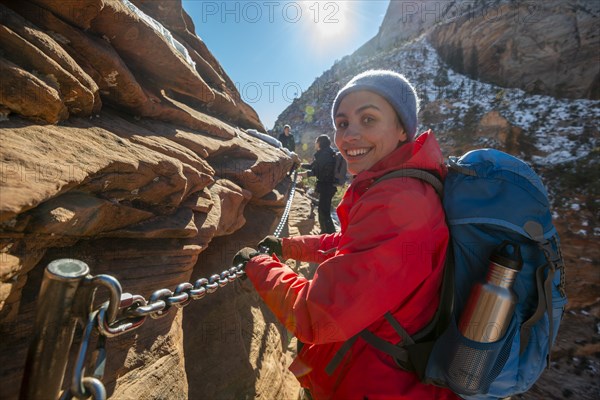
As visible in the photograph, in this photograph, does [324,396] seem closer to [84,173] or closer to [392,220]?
[392,220]

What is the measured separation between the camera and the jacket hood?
1891 mm

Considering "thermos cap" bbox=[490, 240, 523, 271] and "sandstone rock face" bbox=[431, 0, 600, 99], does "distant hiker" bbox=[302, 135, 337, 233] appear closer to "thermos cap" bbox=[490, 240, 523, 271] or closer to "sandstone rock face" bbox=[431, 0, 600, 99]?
"thermos cap" bbox=[490, 240, 523, 271]

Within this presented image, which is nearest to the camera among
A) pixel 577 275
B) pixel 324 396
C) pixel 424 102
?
pixel 324 396

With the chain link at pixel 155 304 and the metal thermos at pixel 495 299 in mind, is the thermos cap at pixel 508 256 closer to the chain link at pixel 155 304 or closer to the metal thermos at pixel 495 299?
the metal thermos at pixel 495 299

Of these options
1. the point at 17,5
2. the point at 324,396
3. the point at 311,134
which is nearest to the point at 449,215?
the point at 324,396

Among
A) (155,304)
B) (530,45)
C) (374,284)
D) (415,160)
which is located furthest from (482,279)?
(530,45)

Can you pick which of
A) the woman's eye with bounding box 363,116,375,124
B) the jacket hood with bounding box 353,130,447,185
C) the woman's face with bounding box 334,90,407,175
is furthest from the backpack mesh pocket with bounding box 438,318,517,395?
the woman's eye with bounding box 363,116,375,124

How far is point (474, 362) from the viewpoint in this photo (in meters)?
1.66

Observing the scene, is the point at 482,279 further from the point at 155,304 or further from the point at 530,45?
the point at 530,45

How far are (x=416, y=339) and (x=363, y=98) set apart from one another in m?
1.79

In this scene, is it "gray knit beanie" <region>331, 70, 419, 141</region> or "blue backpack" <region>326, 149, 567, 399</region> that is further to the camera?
"gray knit beanie" <region>331, 70, 419, 141</region>

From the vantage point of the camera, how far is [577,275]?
8.83 metres

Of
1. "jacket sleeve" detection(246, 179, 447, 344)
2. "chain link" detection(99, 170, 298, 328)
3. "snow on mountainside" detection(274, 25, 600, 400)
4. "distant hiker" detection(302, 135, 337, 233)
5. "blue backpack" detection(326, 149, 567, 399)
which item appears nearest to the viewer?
"chain link" detection(99, 170, 298, 328)

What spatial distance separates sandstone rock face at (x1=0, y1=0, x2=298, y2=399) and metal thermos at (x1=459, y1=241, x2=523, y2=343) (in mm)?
2934
